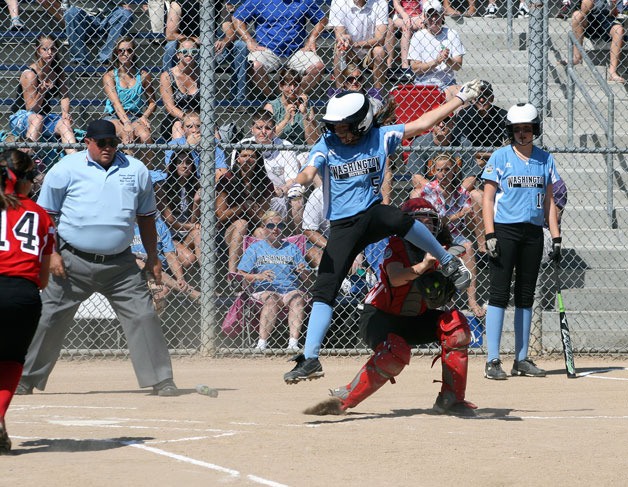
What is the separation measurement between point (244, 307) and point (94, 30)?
13.6 ft

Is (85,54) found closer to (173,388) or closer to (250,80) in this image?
(250,80)

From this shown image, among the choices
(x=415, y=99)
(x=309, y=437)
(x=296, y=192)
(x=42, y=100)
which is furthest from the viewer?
(x=415, y=99)

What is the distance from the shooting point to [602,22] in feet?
46.3

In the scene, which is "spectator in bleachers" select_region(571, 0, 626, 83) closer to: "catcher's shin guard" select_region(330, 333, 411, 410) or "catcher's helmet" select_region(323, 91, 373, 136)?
"catcher's helmet" select_region(323, 91, 373, 136)

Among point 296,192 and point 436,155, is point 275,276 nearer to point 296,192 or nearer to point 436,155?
point 436,155

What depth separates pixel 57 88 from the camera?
11477 millimetres

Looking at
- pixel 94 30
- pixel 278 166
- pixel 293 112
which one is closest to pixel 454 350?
pixel 278 166

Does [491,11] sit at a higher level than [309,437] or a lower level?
higher

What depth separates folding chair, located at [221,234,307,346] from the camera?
422 inches

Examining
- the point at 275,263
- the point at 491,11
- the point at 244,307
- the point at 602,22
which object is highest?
the point at 491,11

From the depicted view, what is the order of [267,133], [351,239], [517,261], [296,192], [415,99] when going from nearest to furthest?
[296,192]
[351,239]
[517,261]
[267,133]
[415,99]

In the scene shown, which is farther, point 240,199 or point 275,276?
point 240,199

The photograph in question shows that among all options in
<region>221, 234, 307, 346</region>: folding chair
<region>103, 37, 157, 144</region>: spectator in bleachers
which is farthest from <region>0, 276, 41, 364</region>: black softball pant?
<region>103, 37, 157, 144</region>: spectator in bleachers

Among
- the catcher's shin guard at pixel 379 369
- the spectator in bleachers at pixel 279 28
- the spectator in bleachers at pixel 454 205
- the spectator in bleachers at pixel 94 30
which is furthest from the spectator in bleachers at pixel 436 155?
the catcher's shin guard at pixel 379 369
